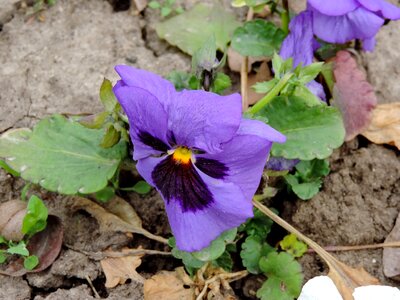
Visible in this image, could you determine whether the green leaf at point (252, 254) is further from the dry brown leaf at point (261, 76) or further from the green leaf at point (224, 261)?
the dry brown leaf at point (261, 76)

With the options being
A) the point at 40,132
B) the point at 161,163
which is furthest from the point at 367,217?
the point at 40,132

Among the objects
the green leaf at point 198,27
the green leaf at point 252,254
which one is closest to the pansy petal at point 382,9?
the green leaf at point 198,27

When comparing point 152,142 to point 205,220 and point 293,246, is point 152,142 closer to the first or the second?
point 205,220

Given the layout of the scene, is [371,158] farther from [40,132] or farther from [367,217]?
[40,132]

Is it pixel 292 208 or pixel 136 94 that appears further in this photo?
pixel 292 208

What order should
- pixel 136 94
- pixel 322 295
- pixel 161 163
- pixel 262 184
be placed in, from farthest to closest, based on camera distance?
pixel 262 184 < pixel 322 295 < pixel 161 163 < pixel 136 94

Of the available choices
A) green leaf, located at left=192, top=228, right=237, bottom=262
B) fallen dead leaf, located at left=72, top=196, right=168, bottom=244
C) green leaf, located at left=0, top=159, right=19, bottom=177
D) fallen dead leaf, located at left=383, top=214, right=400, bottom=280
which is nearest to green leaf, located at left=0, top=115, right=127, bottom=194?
green leaf, located at left=0, top=159, right=19, bottom=177
